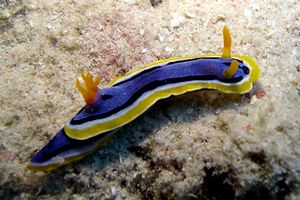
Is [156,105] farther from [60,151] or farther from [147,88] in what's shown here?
[60,151]

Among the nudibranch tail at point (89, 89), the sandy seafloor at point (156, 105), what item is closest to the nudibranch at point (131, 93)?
the nudibranch tail at point (89, 89)

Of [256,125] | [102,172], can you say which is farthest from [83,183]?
A: [256,125]

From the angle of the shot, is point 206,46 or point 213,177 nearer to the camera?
point 213,177

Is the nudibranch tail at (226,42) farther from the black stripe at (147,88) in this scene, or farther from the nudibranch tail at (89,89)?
the nudibranch tail at (89,89)

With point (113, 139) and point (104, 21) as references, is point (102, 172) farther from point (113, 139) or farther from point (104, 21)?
point (104, 21)

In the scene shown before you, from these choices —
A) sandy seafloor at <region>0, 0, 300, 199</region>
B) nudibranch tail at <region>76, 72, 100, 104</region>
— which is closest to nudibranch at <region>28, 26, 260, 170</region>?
nudibranch tail at <region>76, 72, 100, 104</region>

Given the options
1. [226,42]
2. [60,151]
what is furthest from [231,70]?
[60,151]
